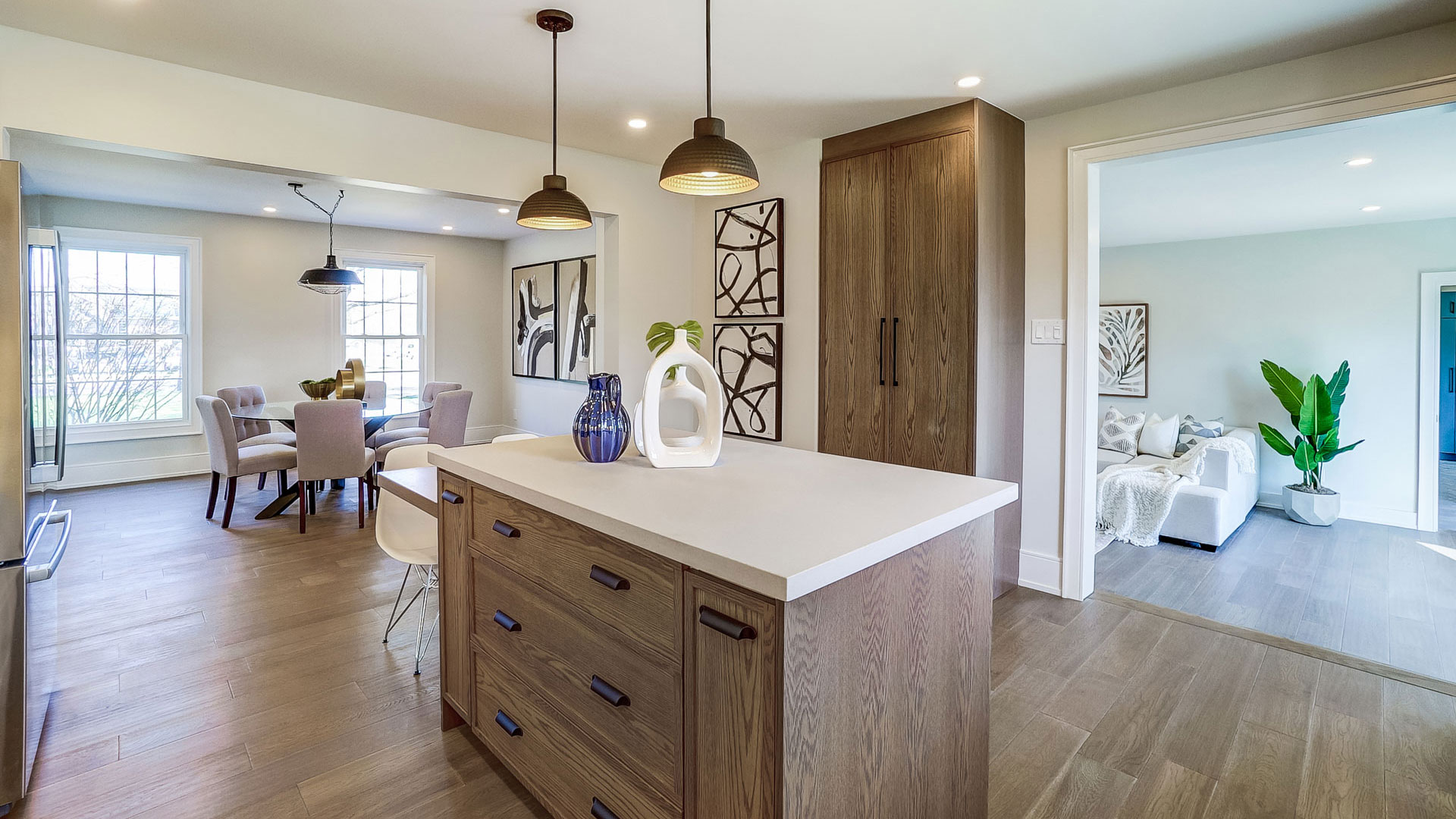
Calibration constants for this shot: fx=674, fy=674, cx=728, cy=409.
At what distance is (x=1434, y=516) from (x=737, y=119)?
5649mm

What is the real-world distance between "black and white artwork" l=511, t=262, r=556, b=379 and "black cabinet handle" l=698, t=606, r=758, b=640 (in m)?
6.27

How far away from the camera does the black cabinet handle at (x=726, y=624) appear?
3.62 feet

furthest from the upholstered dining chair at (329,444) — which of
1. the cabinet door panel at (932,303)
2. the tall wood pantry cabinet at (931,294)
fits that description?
the cabinet door panel at (932,303)

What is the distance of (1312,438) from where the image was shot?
496 centimetres

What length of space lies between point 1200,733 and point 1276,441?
4098 millimetres

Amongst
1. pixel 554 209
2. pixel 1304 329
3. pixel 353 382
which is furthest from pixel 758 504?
pixel 1304 329

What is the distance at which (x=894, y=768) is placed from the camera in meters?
1.34

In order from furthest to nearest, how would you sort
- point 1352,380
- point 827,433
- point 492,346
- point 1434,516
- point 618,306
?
point 492,346 → point 1352,380 → point 1434,516 → point 618,306 → point 827,433

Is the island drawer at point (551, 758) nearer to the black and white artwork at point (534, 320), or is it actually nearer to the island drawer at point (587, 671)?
the island drawer at point (587, 671)

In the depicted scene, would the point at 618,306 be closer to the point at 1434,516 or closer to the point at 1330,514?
the point at 1330,514

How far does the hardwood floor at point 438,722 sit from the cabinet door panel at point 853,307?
1.15m

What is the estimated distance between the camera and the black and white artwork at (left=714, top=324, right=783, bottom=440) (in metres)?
4.09

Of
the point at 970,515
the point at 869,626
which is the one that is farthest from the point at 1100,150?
the point at 869,626

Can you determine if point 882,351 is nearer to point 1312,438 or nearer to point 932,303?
point 932,303
